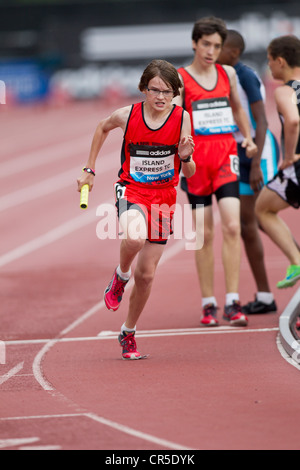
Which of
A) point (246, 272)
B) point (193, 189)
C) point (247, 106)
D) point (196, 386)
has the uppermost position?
point (247, 106)

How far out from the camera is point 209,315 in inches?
373

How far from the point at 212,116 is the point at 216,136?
19cm

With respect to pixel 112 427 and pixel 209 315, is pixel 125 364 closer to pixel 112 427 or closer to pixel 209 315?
pixel 209 315

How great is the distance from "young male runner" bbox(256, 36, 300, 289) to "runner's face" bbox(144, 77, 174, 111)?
65.6 inches

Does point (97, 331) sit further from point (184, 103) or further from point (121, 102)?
point (121, 102)

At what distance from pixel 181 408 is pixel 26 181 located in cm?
1863

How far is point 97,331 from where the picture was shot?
9.59 metres

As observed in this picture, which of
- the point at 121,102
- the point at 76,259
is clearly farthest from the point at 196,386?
the point at 121,102

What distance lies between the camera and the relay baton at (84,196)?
23.9 ft

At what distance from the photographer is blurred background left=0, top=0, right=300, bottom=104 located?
47625 mm

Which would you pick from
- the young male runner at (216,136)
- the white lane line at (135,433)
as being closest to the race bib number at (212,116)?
the young male runner at (216,136)

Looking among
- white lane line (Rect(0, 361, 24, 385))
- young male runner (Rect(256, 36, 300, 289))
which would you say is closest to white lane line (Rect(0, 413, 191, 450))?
white lane line (Rect(0, 361, 24, 385))

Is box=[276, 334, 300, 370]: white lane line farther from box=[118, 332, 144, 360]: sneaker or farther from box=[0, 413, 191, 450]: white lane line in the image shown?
box=[0, 413, 191, 450]: white lane line
